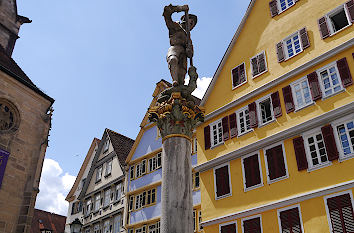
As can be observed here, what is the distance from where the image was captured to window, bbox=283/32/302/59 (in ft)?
60.9

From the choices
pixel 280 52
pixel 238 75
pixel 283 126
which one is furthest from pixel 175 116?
pixel 238 75

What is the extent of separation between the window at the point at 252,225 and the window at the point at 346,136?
4604mm

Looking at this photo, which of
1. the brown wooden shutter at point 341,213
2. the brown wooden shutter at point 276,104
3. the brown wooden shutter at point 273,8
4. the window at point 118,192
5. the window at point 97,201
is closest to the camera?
the brown wooden shutter at point 341,213

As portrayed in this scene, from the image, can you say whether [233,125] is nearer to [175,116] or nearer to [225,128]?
[225,128]

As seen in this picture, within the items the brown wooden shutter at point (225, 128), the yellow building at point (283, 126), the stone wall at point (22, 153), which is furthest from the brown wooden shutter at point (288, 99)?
the stone wall at point (22, 153)

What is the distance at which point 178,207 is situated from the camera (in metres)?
8.44

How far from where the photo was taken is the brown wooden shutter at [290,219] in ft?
49.4

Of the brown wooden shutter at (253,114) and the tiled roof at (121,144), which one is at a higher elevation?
the tiled roof at (121,144)

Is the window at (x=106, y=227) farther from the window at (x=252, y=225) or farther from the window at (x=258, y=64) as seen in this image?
the window at (x=258, y=64)

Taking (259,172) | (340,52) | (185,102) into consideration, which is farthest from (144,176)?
(185,102)

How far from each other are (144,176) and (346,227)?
16.3m

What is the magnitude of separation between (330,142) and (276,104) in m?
3.70

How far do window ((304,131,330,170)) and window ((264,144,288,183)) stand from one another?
122cm

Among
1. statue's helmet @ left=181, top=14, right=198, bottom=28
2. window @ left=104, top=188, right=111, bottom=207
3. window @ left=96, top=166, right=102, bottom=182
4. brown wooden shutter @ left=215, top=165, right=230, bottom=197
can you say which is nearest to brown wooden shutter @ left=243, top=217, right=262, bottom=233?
brown wooden shutter @ left=215, top=165, right=230, bottom=197
